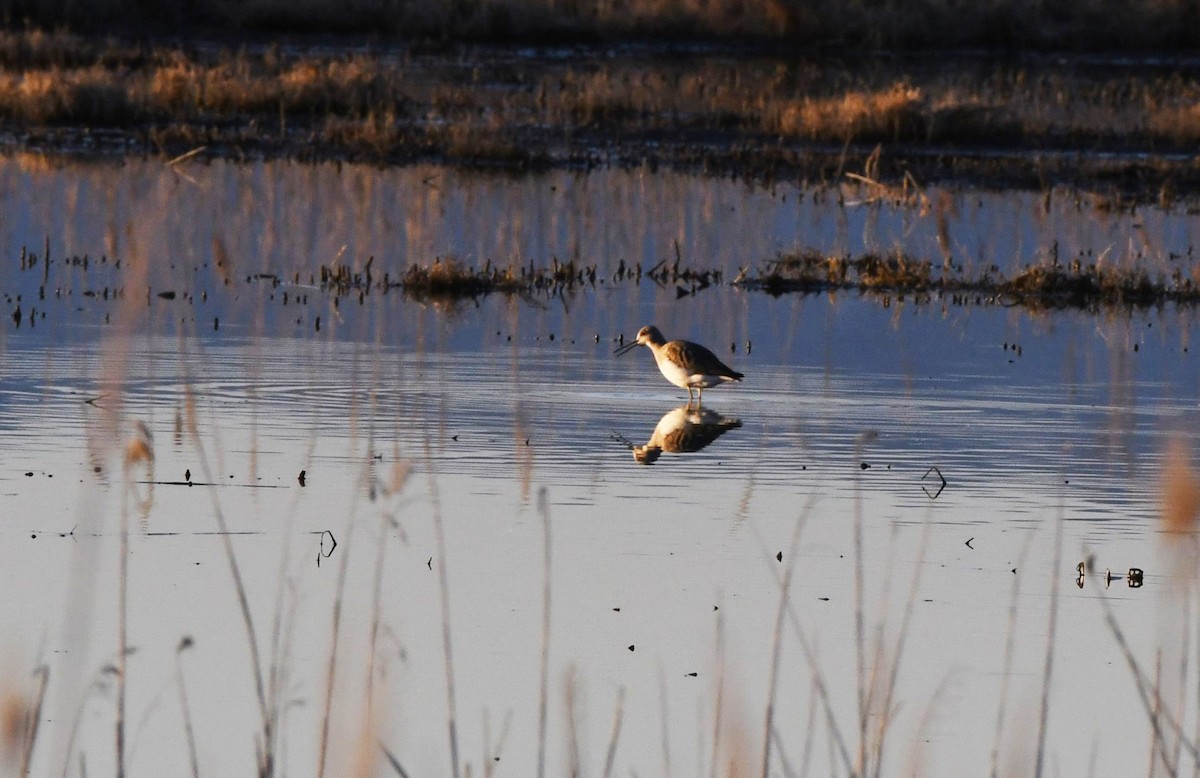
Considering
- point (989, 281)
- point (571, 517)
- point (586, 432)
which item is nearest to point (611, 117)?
point (989, 281)

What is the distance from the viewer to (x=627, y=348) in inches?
597

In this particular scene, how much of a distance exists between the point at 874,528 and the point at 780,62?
36219 millimetres

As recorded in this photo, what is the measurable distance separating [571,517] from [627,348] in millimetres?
5141

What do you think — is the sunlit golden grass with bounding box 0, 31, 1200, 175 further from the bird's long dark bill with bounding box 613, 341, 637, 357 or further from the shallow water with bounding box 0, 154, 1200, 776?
the bird's long dark bill with bounding box 613, 341, 637, 357

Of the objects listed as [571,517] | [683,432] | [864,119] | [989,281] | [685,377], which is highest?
[864,119]

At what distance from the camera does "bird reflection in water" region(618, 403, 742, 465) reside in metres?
12.1

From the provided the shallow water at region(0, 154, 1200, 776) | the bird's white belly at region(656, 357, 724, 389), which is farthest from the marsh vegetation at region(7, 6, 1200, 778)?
the bird's white belly at region(656, 357, 724, 389)

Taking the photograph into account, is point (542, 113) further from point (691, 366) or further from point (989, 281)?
point (691, 366)

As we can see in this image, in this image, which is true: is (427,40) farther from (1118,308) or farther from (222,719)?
(222,719)

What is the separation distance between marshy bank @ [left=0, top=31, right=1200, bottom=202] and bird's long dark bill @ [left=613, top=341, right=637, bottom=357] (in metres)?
7.91

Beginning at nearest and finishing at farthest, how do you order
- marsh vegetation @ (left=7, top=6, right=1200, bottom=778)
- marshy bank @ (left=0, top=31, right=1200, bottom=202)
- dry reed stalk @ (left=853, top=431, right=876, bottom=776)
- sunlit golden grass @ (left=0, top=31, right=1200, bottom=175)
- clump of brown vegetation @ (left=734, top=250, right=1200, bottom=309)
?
dry reed stalk @ (left=853, top=431, right=876, bottom=776)
marsh vegetation @ (left=7, top=6, right=1200, bottom=778)
clump of brown vegetation @ (left=734, top=250, right=1200, bottom=309)
marshy bank @ (left=0, top=31, right=1200, bottom=202)
sunlit golden grass @ (left=0, top=31, right=1200, bottom=175)

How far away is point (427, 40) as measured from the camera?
47.1 meters

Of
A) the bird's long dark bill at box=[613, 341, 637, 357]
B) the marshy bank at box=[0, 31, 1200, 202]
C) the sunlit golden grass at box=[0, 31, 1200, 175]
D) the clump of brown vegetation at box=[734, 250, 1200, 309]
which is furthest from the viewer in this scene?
the sunlit golden grass at box=[0, 31, 1200, 175]

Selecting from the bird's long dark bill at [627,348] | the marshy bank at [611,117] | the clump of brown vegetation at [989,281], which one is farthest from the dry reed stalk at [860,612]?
the marshy bank at [611,117]
